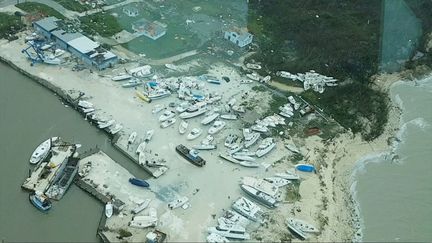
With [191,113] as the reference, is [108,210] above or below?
below

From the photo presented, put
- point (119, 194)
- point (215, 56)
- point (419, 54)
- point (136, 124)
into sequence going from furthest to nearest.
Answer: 1. point (419, 54)
2. point (215, 56)
3. point (136, 124)
4. point (119, 194)

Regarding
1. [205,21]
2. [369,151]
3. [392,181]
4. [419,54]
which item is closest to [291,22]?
[205,21]

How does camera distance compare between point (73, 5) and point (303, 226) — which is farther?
point (73, 5)

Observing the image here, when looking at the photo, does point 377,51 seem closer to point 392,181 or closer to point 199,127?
point 392,181

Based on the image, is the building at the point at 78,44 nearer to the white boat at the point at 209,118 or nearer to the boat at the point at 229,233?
the white boat at the point at 209,118

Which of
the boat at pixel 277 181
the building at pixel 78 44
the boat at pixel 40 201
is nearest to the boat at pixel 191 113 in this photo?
the boat at pixel 277 181

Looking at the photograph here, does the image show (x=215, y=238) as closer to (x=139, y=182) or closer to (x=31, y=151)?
(x=139, y=182)

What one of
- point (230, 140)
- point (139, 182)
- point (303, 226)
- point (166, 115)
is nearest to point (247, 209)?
point (303, 226)
